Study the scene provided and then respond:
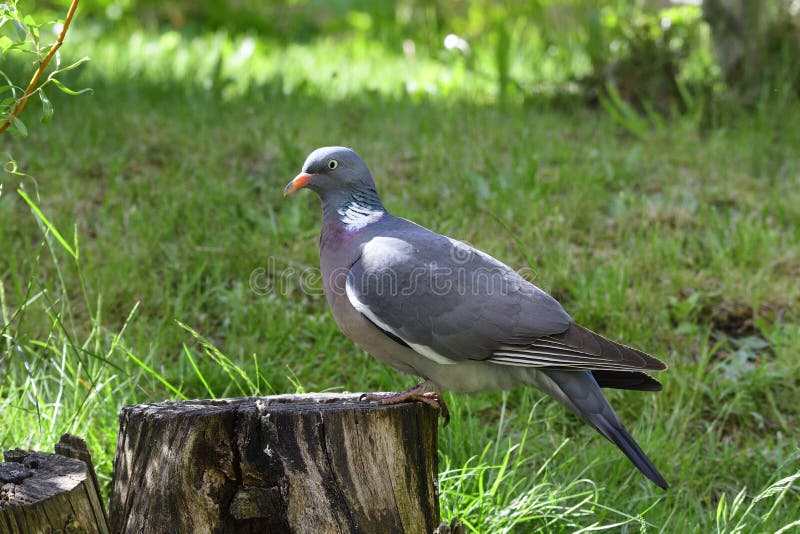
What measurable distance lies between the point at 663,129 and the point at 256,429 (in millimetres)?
3964

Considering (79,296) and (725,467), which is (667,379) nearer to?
(725,467)

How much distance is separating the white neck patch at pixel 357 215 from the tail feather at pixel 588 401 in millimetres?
773

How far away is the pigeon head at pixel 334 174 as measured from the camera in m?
3.18

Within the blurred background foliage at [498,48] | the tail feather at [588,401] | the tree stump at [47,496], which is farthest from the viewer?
the blurred background foliage at [498,48]

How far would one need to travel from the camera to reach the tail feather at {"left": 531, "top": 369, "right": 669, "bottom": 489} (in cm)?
275

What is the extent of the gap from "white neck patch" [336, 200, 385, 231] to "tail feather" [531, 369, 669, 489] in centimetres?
77

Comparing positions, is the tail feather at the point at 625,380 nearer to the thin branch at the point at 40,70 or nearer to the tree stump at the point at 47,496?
the tree stump at the point at 47,496

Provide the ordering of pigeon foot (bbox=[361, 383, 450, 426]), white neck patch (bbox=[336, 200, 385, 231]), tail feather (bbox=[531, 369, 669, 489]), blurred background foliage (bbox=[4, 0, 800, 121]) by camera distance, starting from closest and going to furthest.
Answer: pigeon foot (bbox=[361, 383, 450, 426]) → tail feather (bbox=[531, 369, 669, 489]) → white neck patch (bbox=[336, 200, 385, 231]) → blurred background foliage (bbox=[4, 0, 800, 121])

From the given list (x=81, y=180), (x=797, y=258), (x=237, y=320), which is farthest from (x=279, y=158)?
(x=797, y=258)

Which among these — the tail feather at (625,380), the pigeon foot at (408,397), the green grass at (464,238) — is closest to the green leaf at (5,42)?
the green grass at (464,238)

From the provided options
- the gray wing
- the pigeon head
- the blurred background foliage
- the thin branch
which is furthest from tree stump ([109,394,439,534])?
the blurred background foliage

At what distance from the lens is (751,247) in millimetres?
4371

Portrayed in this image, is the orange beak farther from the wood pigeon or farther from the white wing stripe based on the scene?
the white wing stripe

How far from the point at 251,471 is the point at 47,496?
0.52 meters
